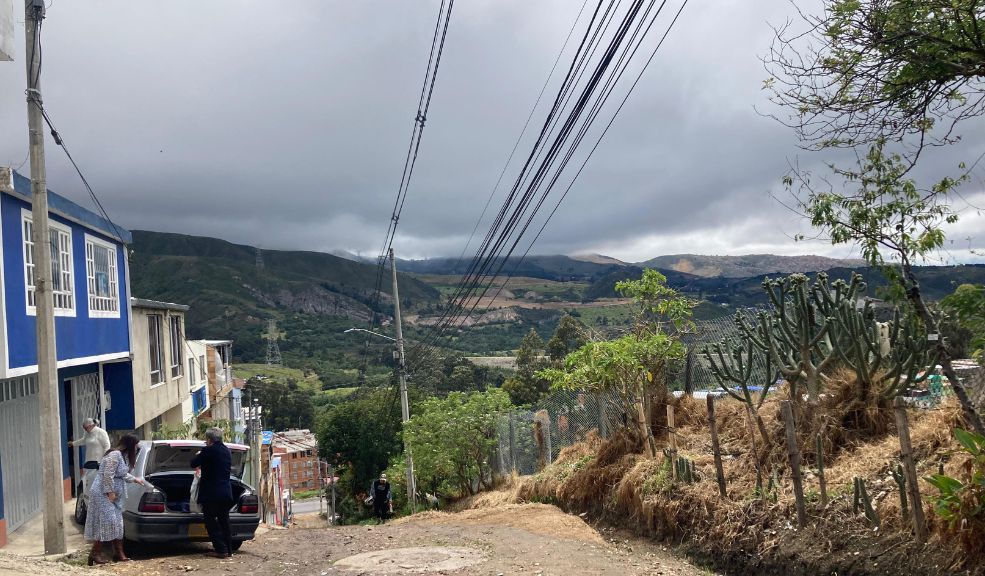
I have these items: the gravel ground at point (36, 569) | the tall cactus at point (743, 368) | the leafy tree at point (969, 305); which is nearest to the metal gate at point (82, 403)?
the gravel ground at point (36, 569)

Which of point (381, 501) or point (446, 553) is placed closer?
point (446, 553)

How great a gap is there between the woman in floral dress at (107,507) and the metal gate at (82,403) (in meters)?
9.46

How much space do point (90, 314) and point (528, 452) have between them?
1030 cm

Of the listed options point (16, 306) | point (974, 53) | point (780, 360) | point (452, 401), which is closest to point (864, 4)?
point (974, 53)

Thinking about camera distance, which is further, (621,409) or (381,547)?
(621,409)

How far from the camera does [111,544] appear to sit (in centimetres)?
971

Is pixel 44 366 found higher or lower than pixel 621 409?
higher

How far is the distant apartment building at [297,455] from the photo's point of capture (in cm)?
7351

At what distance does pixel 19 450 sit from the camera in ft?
48.6

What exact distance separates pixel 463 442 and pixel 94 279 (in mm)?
9807

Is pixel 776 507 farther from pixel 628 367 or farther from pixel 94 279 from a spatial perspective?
pixel 94 279

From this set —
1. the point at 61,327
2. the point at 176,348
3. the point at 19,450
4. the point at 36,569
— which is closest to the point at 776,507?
the point at 36,569

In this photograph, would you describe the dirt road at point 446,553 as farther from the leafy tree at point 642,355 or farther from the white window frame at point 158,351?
the white window frame at point 158,351

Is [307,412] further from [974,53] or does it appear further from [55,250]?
[974,53]
